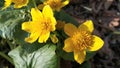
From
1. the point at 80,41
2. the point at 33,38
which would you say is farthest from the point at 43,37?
the point at 80,41

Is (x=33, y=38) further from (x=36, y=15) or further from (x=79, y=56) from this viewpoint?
(x=79, y=56)

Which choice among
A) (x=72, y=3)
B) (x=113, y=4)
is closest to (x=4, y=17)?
(x=72, y=3)

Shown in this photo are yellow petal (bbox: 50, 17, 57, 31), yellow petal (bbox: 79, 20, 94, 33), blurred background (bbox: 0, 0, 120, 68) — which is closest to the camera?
yellow petal (bbox: 50, 17, 57, 31)

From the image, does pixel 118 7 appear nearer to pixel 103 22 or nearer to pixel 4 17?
pixel 103 22

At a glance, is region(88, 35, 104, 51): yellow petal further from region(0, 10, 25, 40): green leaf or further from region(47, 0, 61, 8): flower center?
region(0, 10, 25, 40): green leaf

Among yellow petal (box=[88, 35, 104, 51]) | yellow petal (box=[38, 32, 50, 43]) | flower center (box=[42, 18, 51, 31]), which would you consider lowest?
yellow petal (box=[88, 35, 104, 51])

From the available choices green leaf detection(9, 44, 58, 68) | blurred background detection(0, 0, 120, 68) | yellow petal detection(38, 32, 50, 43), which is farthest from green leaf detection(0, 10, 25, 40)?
blurred background detection(0, 0, 120, 68)

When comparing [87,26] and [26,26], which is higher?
[26,26]
